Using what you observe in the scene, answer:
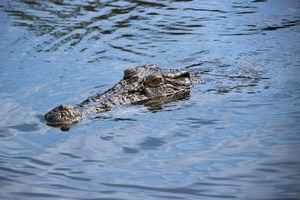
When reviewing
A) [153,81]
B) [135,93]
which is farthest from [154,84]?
[135,93]

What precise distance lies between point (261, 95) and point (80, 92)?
2.66 meters

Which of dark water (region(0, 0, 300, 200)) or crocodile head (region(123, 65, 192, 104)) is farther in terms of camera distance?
crocodile head (region(123, 65, 192, 104))

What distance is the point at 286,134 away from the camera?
21.5 ft

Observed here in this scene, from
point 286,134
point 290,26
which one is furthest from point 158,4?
point 286,134

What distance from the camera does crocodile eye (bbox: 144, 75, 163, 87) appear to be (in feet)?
27.3

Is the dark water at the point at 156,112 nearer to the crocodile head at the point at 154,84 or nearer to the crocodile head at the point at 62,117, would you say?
the crocodile head at the point at 62,117

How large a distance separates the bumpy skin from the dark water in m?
0.21

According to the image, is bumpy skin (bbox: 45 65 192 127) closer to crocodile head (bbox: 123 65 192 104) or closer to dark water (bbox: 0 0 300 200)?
crocodile head (bbox: 123 65 192 104)

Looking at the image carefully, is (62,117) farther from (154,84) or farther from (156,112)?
(154,84)

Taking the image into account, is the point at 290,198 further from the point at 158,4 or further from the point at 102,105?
the point at 158,4

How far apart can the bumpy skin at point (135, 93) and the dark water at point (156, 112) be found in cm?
21

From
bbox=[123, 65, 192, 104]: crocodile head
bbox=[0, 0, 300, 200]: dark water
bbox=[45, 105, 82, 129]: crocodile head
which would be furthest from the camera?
bbox=[123, 65, 192, 104]: crocodile head

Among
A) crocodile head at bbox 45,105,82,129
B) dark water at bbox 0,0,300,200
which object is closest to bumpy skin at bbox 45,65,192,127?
crocodile head at bbox 45,105,82,129

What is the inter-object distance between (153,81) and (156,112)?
84 cm
